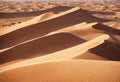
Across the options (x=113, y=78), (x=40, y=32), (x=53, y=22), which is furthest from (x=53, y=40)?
(x=113, y=78)

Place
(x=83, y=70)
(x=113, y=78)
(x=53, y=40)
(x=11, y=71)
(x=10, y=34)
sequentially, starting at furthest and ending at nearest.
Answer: (x=10, y=34), (x=53, y=40), (x=11, y=71), (x=83, y=70), (x=113, y=78)

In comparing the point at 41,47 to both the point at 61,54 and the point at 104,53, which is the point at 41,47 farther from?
the point at 104,53

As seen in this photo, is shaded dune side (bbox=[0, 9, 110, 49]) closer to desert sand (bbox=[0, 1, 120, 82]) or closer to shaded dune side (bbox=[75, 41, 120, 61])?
desert sand (bbox=[0, 1, 120, 82])

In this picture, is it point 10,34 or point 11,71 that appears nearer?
point 11,71

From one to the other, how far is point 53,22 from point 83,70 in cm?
1114

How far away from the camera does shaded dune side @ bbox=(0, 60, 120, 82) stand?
7.00 meters

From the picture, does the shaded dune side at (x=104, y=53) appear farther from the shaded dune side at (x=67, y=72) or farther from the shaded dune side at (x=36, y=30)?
the shaded dune side at (x=36, y=30)

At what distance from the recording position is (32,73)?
24.8 ft

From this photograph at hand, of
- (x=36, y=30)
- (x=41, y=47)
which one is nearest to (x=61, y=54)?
(x=41, y=47)

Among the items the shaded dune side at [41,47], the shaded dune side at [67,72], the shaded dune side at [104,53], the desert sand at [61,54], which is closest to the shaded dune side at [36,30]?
the desert sand at [61,54]

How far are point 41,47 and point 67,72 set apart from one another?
17.8 feet

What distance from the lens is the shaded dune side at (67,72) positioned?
23.0 ft

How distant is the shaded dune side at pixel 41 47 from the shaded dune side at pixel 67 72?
389 centimetres

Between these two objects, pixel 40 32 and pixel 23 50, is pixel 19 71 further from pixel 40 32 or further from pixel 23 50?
pixel 40 32
